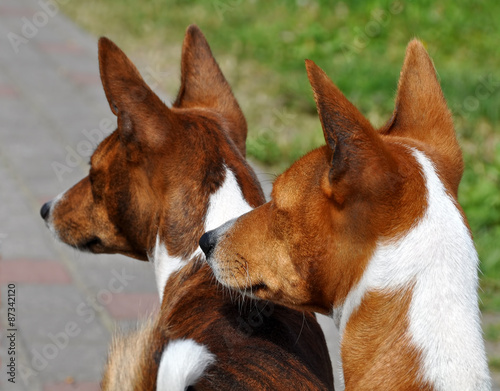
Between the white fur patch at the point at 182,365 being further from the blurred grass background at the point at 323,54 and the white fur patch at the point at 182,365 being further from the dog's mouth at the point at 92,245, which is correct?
the blurred grass background at the point at 323,54

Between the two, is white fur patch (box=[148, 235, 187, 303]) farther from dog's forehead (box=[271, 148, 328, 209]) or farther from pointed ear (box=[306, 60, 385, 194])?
pointed ear (box=[306, 60, 385, 194])

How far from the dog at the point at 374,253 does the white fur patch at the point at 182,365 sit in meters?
0.25

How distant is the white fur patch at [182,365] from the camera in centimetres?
225

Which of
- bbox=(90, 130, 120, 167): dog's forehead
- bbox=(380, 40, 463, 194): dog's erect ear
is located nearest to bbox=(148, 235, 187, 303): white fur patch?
bbox=(90, 130, 120, 167): dog's forehead

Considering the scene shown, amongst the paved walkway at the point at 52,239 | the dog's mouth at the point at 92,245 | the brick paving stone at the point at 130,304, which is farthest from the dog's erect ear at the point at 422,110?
the brick paving stone at the point at 130,304

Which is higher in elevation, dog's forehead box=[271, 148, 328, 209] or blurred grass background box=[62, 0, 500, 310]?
dog's forehead box=[271, 148, 328, 209]

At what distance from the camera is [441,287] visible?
208 cm

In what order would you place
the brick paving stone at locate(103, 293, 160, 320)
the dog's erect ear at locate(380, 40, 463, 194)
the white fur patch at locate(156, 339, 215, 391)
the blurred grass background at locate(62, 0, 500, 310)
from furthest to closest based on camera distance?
the blurred grass background at locate(62, 0, 500, 310) < the brick paving stone at locate(103, 293, 160, 320) < the dog's erect ear at locate(380, 40, 463, 194) < the white fur patch at locate(156, 339, 215, 391)

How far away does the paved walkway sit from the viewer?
4.23 metres

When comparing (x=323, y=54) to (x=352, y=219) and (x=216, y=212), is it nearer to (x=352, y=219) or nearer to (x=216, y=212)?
(x=216, y=212)

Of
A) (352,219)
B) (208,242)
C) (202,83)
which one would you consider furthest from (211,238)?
(202,83)

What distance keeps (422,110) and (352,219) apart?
585 millimetres

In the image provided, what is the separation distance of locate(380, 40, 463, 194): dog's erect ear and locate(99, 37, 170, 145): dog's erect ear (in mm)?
821

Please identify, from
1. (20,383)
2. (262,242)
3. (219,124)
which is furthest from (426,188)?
(20,383)
